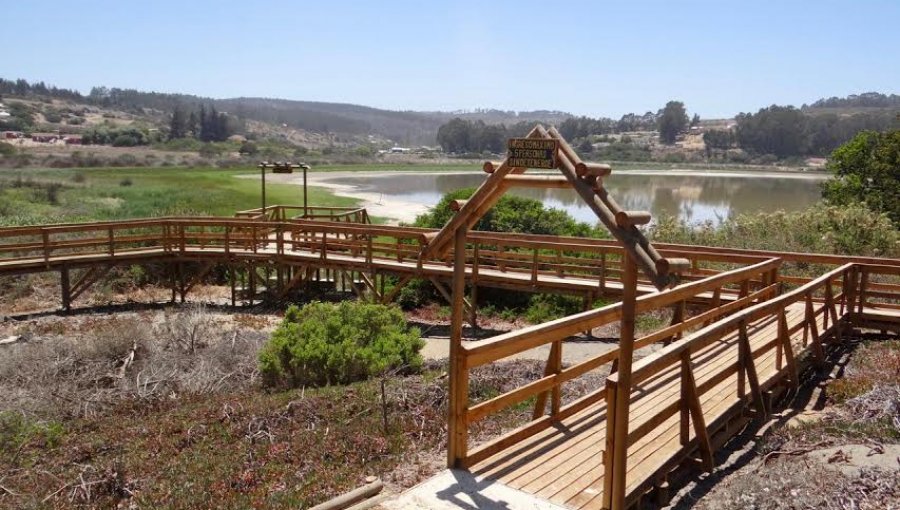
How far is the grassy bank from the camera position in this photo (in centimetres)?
3238

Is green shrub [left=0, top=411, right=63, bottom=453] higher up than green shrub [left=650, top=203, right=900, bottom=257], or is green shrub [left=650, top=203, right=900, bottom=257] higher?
green shrub [left=650, top=203, right=900, bottom=257]

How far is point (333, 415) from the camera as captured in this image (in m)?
6.88

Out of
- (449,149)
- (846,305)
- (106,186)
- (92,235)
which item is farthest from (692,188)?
(449,149)

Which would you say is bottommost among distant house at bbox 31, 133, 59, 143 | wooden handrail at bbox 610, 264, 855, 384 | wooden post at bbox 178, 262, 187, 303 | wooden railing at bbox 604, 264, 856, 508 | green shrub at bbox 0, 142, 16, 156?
wooden post at bbox 178, 262, 187, 303

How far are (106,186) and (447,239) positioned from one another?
162 ft

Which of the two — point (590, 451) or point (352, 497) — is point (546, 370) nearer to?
point (590, 451)

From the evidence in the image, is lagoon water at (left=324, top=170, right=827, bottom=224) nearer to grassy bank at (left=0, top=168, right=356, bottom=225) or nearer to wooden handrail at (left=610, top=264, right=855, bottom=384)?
grassy bank at (left=0, top=168, right=356, bottom=225)

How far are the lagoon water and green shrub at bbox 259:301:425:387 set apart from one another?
102ft

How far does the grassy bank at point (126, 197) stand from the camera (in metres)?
32.4

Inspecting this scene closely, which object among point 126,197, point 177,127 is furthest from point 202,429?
point 177,127

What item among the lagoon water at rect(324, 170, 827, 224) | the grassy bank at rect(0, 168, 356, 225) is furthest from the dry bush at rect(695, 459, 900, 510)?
the lagoon water at rect(324, 170, 827, 224)

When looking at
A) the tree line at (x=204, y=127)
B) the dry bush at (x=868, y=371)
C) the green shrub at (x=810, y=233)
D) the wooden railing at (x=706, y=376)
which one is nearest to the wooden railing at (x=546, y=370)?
the wooden railing at (x=706, y=376)

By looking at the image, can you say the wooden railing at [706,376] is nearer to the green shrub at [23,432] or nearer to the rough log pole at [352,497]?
the rough log pole at [352,497]

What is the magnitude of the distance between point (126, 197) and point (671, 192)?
43.8m
